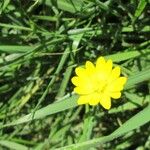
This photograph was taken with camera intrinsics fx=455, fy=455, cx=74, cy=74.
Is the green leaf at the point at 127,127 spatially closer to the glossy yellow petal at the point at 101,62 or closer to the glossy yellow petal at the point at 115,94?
the glossy yellow petal at the point at 115,94

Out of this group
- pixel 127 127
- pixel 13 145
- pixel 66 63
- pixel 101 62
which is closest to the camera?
pixel 127 127

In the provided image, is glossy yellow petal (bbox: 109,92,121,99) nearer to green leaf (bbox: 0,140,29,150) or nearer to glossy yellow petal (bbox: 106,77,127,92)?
glossy yellow petal (bbox: 106,77,127,92)

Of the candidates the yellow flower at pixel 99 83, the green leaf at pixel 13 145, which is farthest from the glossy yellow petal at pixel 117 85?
the green leaf at pixel 13 145

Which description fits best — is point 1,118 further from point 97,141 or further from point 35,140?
point 97,141

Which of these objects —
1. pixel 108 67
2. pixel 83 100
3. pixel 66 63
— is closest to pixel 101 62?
pixel 108 67

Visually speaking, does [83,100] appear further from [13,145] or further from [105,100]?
[13,145]

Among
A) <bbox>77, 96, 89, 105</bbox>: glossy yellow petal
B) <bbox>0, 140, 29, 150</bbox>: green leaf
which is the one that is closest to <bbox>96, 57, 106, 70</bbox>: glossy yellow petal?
<bbox>77, 96, 89, 105</bbox>: glossy yellow petal

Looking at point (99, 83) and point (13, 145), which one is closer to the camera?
point (99, 83)

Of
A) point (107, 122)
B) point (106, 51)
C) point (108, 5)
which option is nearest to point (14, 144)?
point (107, 122)
